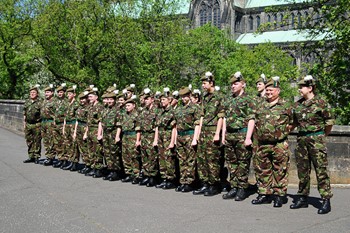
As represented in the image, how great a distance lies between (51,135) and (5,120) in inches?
501

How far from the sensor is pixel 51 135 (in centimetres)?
1094

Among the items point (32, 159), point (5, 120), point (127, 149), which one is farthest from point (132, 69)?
point (127, 149)

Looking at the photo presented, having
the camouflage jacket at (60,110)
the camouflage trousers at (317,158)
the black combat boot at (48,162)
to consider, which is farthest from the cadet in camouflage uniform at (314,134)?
the black combat boot at (48,162)

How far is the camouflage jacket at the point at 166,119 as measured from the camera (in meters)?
8.15

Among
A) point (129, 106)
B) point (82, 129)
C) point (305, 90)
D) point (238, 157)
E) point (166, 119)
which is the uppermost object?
point (305, 90)

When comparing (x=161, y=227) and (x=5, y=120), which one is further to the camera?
(x=5, y=120)

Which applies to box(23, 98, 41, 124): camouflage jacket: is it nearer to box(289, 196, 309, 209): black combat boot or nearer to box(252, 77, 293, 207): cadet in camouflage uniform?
box(252, 77, 293, 207): cadet in camouflage uniform

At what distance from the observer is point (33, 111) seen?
1109cm

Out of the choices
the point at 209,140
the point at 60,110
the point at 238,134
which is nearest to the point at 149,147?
the point at 209,140

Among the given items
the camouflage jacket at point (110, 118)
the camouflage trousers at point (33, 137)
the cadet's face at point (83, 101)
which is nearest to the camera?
the camouflage jacket at point (110, 118)

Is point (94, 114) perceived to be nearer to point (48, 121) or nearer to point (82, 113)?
point (82, 113)

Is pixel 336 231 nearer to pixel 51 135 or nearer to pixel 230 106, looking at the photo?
pixel 230 106

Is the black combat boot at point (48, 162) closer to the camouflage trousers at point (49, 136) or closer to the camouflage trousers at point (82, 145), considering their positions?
the camouflage trousers at point (49, 136)

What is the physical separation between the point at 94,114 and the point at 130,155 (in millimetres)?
1373
